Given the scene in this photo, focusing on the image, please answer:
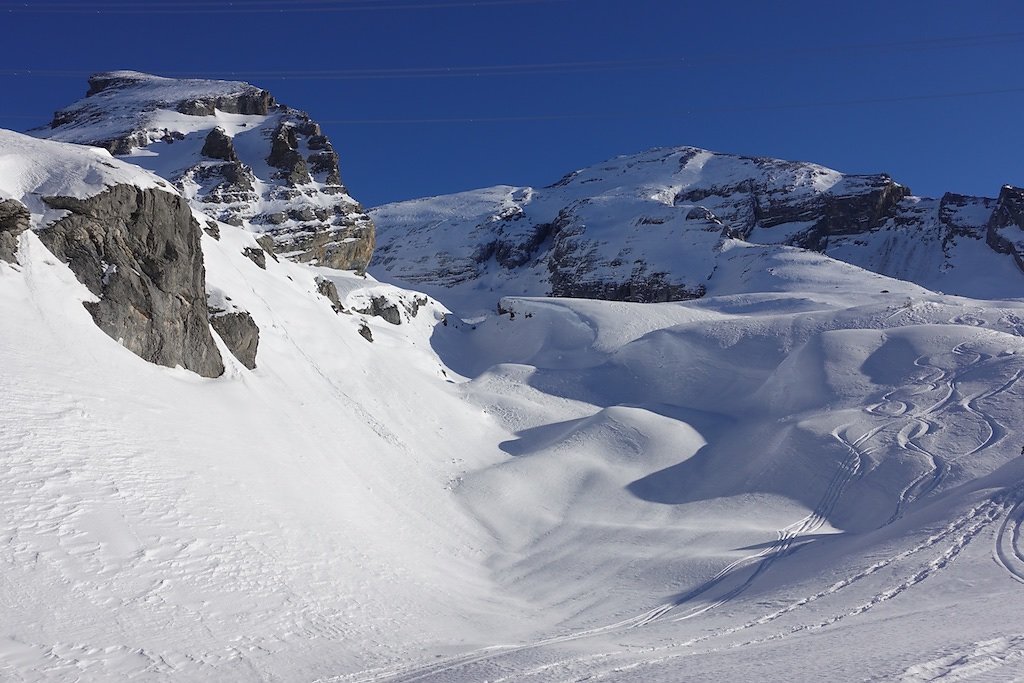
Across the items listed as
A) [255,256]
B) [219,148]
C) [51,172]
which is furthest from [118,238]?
[219,148]

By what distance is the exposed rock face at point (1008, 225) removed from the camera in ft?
312

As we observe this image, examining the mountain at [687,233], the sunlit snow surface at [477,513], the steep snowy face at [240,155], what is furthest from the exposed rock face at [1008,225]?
the steep snowy face at [240,155]

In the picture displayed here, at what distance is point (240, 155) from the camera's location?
75438 millimetres

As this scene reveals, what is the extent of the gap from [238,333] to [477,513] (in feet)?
35.6

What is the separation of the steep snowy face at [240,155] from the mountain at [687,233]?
38088mm

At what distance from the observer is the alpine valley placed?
36.1ft

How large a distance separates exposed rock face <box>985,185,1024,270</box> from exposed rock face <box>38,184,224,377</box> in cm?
10179

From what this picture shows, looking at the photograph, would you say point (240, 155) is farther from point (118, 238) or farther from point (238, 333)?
point (118, 238)

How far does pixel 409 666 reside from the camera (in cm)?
1155

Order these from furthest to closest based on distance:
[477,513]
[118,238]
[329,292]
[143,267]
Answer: [329,292] < [477,513] < [143,267] < [118,238]

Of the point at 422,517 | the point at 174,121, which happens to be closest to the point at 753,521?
the point at 422,517

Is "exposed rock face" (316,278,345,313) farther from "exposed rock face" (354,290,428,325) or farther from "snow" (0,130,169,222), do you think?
"snow" (0,130,169,222)

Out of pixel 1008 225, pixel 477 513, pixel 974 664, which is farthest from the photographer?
Result: pixel 1008 225

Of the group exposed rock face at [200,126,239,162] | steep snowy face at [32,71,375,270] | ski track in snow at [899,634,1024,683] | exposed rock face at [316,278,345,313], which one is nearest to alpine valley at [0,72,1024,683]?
ski track in snow at [899,634,1024,683]
